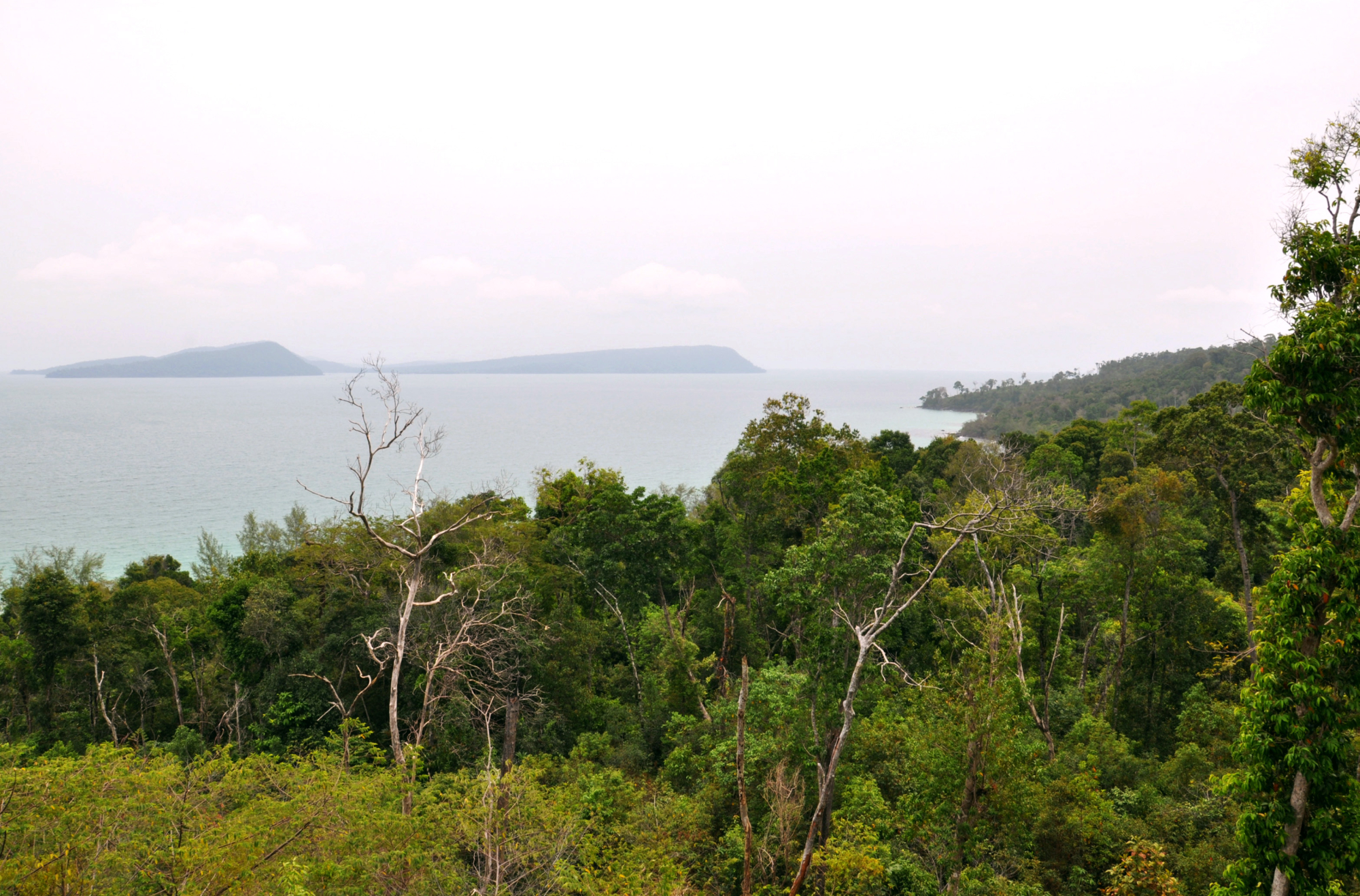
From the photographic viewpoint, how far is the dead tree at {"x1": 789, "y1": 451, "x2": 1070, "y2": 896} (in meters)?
11.9

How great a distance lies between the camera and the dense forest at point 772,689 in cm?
826

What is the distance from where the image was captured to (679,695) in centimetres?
2222

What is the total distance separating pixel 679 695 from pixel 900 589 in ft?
28.5

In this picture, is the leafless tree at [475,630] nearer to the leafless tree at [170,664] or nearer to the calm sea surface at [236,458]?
the leafless tree at [170,664]

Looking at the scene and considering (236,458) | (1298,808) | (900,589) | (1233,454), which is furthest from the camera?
(236,458)

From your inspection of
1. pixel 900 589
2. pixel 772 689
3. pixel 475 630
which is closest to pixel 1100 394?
pixel 900 589

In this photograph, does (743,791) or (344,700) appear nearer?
(743,791)

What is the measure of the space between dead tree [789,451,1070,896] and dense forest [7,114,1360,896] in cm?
16

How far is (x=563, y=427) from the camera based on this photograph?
134 metres

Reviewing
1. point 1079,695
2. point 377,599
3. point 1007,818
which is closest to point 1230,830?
point 1007,818

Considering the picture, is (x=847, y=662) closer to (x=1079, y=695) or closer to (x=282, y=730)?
(x=1079, y=695)

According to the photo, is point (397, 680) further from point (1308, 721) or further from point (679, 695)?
point (1308, 721)

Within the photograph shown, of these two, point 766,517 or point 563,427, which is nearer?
point 766,517

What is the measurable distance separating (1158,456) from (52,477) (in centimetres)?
10681
